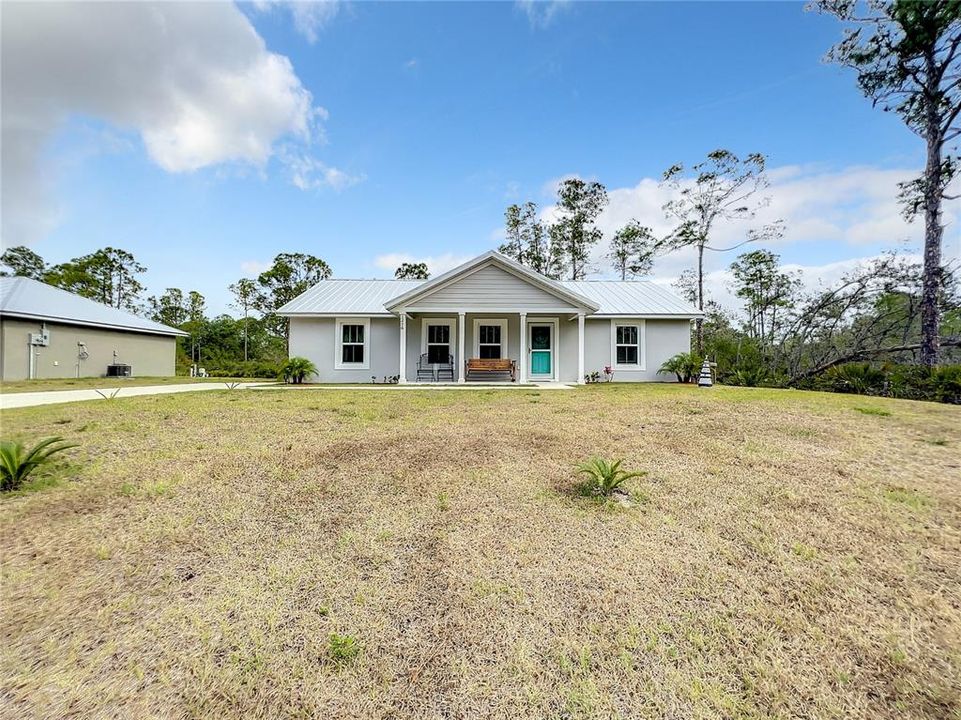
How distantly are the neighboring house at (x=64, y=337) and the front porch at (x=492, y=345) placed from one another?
14.9 m

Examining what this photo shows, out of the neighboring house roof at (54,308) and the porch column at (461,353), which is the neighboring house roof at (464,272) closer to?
the porch column at (461,353)

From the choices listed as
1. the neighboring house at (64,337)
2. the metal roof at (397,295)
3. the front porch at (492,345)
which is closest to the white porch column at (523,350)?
the front porch at (492,345)

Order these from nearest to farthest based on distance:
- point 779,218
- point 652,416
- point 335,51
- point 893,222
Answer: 1. point 652,416
2. point 335,51
3. point 893,222
4. point 779,218

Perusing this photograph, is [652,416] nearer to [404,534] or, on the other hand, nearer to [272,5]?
[404,534]

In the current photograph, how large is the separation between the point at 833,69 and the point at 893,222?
6028mm

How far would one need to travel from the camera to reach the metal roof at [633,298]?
49.7 ft

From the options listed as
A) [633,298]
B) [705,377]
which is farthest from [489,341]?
[705,377]

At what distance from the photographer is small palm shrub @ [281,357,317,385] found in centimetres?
1373

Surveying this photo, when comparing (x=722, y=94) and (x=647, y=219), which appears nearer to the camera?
(x=722, y=94)

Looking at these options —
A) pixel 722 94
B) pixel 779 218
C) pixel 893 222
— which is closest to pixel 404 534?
pixel 722 94

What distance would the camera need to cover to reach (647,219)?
27.4 metres

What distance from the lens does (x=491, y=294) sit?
1344 cm

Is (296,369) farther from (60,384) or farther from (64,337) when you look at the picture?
(64,337)

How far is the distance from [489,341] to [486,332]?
1.23ft
